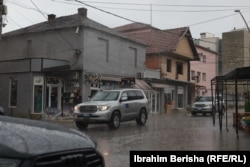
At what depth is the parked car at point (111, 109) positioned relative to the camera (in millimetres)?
18219

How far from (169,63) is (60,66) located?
16.4m

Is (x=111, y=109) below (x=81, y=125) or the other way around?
the other way around

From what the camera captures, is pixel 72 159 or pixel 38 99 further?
pixel 38 99

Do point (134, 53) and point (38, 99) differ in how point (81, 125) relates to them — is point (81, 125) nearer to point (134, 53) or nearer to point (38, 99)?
point (38, 99)

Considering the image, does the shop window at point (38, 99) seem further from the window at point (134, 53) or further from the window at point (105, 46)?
the window at point (134, 53)

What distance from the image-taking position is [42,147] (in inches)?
118

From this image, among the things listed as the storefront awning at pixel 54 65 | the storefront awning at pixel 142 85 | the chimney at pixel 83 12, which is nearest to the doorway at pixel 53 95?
the storefront awning at pixel 54 65

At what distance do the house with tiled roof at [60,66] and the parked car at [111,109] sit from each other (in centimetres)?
773

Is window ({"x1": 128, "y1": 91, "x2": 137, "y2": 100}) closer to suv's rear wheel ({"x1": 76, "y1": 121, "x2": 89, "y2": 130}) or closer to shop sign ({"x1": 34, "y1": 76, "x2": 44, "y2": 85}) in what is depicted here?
suv's rear wheel ({"x1": 76, "y1": 121, "x2": 89, "y2": 130})

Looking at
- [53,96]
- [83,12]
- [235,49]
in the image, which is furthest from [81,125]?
[235,49]

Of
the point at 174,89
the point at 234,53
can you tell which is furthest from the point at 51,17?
the point at 234,53

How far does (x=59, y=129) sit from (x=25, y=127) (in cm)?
38

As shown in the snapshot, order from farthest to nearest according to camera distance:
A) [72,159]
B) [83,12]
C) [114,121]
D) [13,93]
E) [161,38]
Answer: [161,38] → [83,12] → [13,93] → [114,121] → [72,159]

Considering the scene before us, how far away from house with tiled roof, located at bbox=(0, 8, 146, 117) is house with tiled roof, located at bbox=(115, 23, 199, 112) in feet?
21.1
